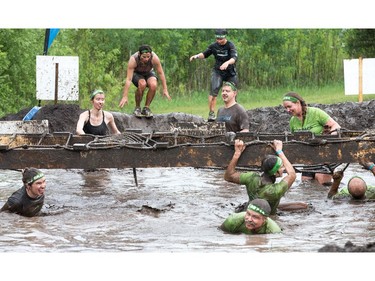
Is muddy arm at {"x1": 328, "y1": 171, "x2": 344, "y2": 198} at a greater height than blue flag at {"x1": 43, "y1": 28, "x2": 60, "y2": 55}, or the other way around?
blue flag at {"x1": 43, "y1": 28, "x2": 60, "y2": 55}

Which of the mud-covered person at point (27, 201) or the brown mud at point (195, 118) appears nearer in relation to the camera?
the mud-covered person at point (27, 201)

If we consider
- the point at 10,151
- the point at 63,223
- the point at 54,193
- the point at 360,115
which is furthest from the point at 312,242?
the point at 360,115

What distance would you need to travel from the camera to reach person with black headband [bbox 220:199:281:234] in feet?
37.3

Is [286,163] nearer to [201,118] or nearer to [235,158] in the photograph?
[235,158]

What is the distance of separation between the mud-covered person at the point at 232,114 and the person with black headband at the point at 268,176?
335cm

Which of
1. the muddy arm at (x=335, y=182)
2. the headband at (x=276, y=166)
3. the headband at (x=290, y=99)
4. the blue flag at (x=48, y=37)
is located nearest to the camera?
the headband at (x=276, y=166)

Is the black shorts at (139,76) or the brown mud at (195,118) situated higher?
the black shorts at (139,76)

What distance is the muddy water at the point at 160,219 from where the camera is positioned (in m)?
11.0

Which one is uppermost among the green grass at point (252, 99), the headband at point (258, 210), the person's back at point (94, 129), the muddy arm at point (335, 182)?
the green grass at point (252, 99)

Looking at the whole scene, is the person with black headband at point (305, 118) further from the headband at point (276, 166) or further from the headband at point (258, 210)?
the headband at point (258, 210)

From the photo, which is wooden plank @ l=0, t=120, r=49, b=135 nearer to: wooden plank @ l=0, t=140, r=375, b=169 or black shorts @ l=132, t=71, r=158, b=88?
black shorts @ l=132, t=71, r=158, b=88

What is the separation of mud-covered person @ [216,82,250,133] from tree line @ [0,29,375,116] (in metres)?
12.2

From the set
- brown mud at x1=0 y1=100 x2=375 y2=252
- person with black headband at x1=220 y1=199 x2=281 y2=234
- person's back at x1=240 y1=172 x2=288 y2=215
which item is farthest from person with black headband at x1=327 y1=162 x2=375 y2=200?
brown mud at x1=0 y1=100 x2=375 y2=252

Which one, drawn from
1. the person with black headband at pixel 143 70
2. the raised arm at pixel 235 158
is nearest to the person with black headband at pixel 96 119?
the person with black headband at pixel 143 70
